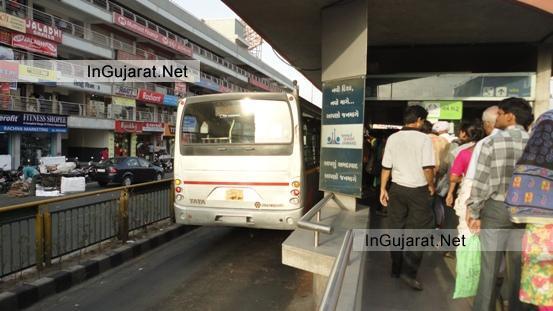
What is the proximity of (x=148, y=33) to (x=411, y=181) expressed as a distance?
38.3 metres

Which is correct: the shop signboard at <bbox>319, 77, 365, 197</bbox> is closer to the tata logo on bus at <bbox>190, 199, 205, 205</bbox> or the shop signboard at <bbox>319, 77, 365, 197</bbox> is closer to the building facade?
the tata logo on bus at <bbox>190, 199, 205, 205</bbox>

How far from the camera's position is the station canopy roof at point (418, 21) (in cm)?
587

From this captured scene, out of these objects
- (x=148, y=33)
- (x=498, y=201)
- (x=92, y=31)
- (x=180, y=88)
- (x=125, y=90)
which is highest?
(x=148, y=33)

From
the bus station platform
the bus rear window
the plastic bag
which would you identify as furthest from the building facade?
the plastic bag

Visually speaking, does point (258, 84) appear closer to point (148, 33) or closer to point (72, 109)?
point (148, 33)

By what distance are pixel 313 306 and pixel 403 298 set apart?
114 cm

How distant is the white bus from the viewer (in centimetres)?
627

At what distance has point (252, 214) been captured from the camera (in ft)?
20.7

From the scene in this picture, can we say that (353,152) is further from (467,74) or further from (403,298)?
(467,74)

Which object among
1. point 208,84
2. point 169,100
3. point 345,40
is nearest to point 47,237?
point 345,40

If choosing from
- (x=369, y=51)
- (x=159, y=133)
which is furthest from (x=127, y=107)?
(x=369, y=51)

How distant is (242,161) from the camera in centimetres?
640

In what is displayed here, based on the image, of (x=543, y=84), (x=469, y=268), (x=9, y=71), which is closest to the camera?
(x=469, y=268)

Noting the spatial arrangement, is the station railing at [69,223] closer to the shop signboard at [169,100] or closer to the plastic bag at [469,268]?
the plastic bag at [469,268]
